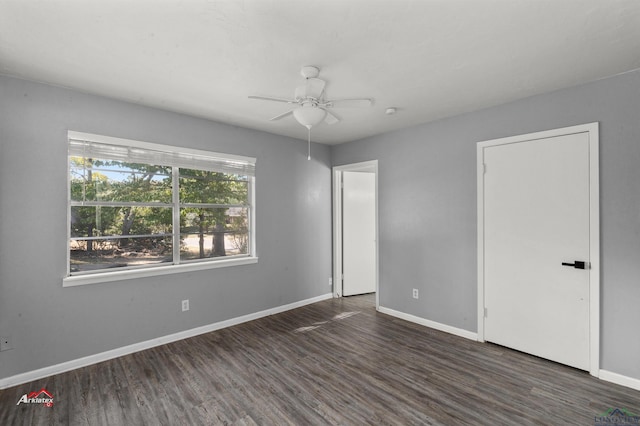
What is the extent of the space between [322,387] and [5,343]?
8.58 ft

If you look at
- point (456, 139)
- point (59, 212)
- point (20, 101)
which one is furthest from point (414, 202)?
point (20, 101)

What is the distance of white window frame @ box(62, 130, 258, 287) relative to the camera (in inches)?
109

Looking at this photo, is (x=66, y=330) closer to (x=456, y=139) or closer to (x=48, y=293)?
(x=48, y=293)

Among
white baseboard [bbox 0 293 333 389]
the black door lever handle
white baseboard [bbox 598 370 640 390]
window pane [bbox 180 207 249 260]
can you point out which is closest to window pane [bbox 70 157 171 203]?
window pane [bbox 180 207 249 260]

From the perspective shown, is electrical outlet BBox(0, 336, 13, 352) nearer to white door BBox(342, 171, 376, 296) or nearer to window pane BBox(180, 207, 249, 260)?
window pane BBox(180, 207, 249, 260)

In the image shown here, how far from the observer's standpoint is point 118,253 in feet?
10.1

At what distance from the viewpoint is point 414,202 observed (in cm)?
393

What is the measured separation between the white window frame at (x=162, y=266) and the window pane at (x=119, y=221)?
91mm

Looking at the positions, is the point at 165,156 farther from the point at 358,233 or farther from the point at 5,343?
the point at 358,233

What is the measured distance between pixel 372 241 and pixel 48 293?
4314mm

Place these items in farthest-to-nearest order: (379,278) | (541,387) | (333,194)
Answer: (333,194) < (379,278) < (541,387)

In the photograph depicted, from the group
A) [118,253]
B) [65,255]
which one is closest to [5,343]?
[65,255]

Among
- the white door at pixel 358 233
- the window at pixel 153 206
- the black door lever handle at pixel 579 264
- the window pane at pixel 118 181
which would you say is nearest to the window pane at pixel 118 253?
the window at pixel 153 206

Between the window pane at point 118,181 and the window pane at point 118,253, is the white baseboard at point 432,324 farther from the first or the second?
the window pane at point 118,181
